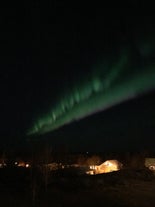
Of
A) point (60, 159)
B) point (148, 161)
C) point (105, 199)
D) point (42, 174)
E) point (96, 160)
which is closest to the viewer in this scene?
point (105, 199)

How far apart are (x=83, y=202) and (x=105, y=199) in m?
2.53

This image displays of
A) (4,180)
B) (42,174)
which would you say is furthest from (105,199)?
(4,180)

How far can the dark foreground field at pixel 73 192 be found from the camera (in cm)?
2550

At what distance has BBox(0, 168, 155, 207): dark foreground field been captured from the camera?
2550 centimetres

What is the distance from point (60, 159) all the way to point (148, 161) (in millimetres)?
22413

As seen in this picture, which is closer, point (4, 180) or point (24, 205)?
point (24, 205)

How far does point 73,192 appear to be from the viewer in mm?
32656

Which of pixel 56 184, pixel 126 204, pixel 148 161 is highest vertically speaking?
pixel 148 161

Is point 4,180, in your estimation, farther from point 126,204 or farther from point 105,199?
point 126,204

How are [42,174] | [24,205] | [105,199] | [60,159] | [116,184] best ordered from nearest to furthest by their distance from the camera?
[24,205] < [105,199] < [42,174] < [116,184] < [60,159]

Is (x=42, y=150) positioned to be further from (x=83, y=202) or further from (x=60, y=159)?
(x=60, y=159)

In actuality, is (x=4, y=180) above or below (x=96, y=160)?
below

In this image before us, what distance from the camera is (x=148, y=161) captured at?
97.0 metres

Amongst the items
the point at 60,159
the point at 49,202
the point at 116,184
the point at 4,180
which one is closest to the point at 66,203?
the point at 49,202
